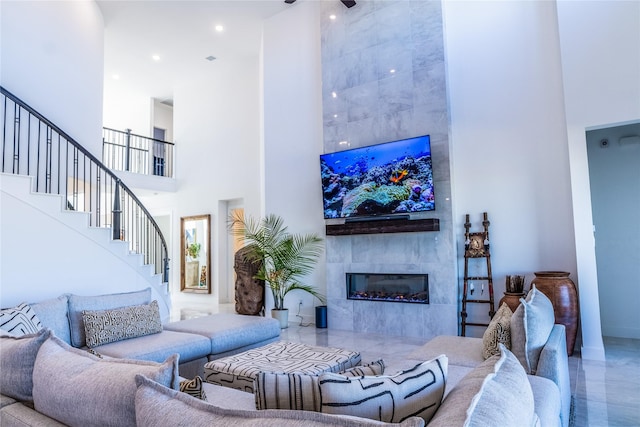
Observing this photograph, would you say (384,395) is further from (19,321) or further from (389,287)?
(389,287)

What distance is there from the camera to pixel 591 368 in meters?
3.67

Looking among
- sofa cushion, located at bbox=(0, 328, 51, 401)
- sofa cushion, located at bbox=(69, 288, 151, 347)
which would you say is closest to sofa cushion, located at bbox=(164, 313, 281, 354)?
sofa cushion, located at bbox=(69, 288, 151, 347)

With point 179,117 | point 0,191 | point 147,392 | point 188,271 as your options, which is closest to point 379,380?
point 147,392

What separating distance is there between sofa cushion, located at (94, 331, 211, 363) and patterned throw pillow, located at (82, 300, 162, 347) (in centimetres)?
5

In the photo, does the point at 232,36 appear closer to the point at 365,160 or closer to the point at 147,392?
→ the point at 365,160

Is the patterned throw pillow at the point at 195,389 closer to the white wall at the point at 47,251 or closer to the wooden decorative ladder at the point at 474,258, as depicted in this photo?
the white wall at the point at 47,251

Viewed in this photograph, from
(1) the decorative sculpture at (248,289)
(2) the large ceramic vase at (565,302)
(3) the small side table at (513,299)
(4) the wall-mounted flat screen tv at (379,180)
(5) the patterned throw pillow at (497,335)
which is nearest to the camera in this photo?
(5) the patterned throw pillow at (497,335)

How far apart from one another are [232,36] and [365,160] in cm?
418

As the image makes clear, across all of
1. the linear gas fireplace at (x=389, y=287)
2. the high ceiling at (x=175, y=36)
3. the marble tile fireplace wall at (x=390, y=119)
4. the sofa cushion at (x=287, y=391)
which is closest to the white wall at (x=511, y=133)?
the marble tile fireplace wall at (x=390, y=119)

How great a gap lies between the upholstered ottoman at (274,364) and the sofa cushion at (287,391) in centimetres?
128

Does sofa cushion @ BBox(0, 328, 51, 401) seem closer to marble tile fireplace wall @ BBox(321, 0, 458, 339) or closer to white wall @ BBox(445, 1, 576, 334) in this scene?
marble tile fireplace wall @ BBox(321, 0, 458, 339)

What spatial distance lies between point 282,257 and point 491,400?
5097 millimetres

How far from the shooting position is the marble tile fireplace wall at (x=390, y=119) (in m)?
4.99

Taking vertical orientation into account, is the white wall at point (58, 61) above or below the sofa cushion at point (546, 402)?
above
